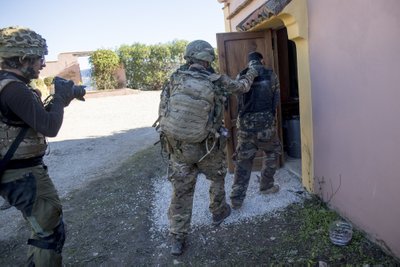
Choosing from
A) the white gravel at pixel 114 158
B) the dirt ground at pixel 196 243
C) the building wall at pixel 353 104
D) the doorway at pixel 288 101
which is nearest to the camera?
Result: the building wall at pixel 353 104

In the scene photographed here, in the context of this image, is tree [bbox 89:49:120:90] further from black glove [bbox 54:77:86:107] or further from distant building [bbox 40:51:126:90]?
black glove [bbox 54:77:86:107]

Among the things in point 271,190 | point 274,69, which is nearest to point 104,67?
point 274,69

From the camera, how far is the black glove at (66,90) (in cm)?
255

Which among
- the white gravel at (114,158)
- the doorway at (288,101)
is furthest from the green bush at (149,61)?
the doorway at (288,101)

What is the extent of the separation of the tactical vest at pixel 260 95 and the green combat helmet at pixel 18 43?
2296 mm

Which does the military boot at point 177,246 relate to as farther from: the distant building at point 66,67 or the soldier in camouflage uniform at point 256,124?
the distant building at point 66,67

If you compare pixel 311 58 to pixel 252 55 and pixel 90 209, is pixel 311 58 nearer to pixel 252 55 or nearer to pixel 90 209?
pixel 252 55

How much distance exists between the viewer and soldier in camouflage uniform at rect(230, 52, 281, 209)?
3.94 meters

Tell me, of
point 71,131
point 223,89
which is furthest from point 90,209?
point 71,131

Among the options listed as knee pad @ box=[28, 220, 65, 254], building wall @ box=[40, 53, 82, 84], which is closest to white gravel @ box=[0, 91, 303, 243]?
knee pad @ box=[28, 220, 65, 254]

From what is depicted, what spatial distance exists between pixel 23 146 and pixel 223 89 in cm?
178

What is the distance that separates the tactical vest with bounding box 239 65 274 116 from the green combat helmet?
2296 mm

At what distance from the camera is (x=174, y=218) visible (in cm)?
337

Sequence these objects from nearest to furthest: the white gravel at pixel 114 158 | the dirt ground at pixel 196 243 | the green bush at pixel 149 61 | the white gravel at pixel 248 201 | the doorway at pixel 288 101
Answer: the dirt ground at pixel 196 243 < the white gravel at pixel 248 201 < the white gravel at pixel 114 158 < the doorway at pixel 288 101 < the green bush at pixel 149 61
